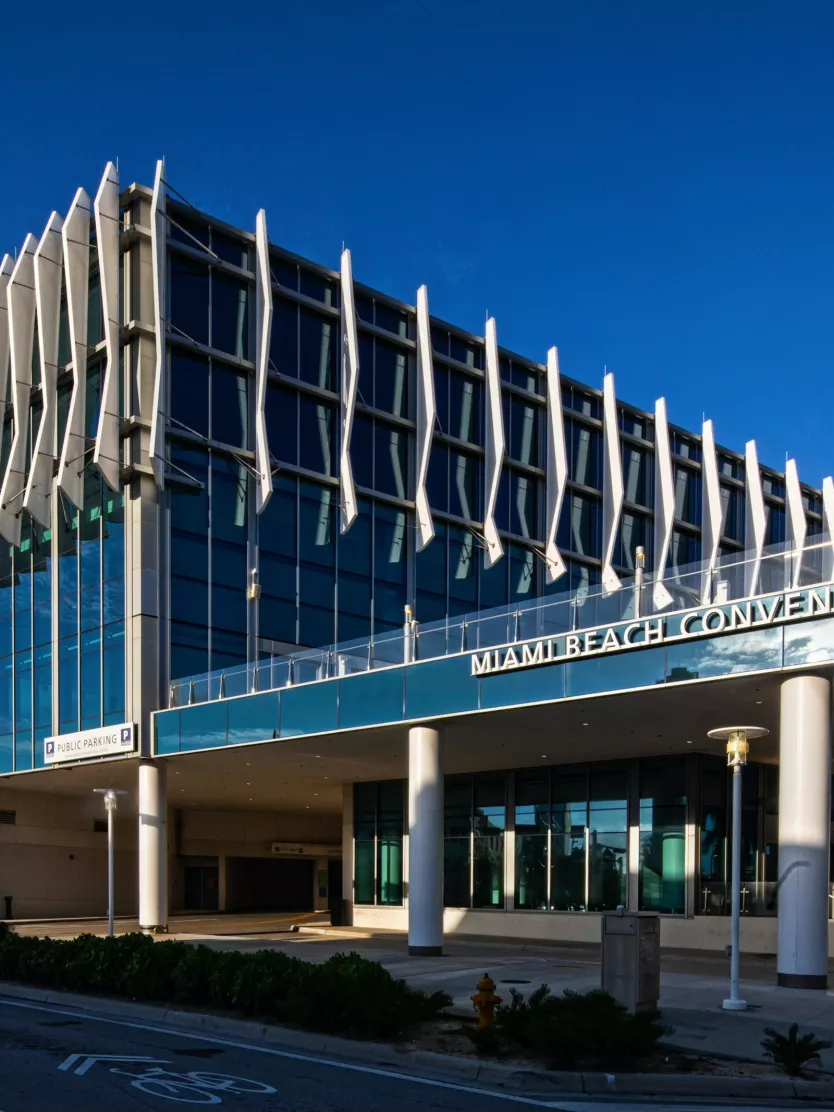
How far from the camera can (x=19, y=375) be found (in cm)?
4091

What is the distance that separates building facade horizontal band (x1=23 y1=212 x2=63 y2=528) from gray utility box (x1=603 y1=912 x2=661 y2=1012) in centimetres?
2844

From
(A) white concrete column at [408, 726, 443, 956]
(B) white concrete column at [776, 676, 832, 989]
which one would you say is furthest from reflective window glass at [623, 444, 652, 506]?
(B) white concrete column at [776, 676, 832, 989]

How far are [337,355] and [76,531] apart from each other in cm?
1060

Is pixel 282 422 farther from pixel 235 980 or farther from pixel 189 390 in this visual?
pixel 235 980

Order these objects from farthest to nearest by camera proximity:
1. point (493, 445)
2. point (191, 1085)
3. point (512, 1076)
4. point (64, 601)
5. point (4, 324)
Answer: point (493, 445) < point (4, 324) < point (64, 601) < point (512, 1076) < point (191, 1085)

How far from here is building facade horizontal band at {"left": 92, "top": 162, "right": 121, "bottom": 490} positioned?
35.7 m

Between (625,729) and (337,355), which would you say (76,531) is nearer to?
(337,355)

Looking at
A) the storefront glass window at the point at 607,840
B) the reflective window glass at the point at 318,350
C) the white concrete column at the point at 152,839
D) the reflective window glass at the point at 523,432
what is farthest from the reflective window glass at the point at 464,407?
the white concrete column at the point at 152,839

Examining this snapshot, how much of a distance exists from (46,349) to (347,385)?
9.96 m

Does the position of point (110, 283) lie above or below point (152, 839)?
above

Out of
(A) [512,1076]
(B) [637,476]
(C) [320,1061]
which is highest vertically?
(B) [637,476]

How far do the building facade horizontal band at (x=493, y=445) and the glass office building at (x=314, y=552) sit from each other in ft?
0.42

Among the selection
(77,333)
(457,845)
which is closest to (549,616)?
(457,845)

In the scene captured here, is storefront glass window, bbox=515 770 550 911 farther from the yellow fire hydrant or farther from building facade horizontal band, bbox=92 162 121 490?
the yellow fire hydrant
